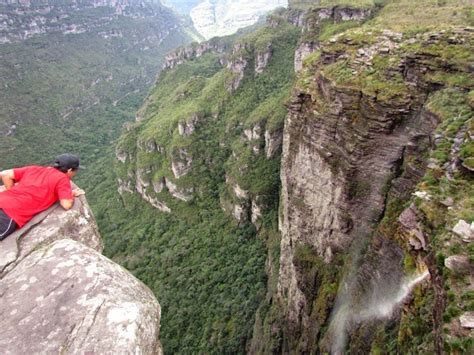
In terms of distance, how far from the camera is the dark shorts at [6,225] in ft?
23.2

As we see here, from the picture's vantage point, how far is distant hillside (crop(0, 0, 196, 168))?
4668 inches

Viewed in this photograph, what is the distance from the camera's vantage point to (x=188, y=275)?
177ft

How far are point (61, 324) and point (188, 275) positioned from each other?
4993 centimetres

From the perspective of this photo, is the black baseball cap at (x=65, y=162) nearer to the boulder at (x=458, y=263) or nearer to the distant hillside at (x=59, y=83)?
the boulder at (x=458, y=263)

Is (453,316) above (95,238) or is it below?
below

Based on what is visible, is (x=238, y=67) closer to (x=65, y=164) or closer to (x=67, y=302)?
(x=65, y=164)

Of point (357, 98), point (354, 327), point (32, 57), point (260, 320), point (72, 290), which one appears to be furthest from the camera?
point (32, 57)

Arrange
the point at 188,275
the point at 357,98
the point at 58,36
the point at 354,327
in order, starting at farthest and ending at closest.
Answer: the point at 58,36, the point at 188,275, the point at 357,98, the point at 354,327

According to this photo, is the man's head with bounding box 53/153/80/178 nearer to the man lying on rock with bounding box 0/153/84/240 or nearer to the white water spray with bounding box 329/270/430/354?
the man lying on rock with bounding box 0/153/84/240

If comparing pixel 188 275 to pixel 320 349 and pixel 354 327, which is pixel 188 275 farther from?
pixel 354 327

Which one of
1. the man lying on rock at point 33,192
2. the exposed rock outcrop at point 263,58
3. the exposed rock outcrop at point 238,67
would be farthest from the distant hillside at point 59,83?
the man lying on rock at point 33,192

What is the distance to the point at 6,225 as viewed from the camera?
7145mm

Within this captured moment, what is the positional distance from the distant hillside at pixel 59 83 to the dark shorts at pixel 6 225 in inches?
4265

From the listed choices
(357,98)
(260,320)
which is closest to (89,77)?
(260,320)
